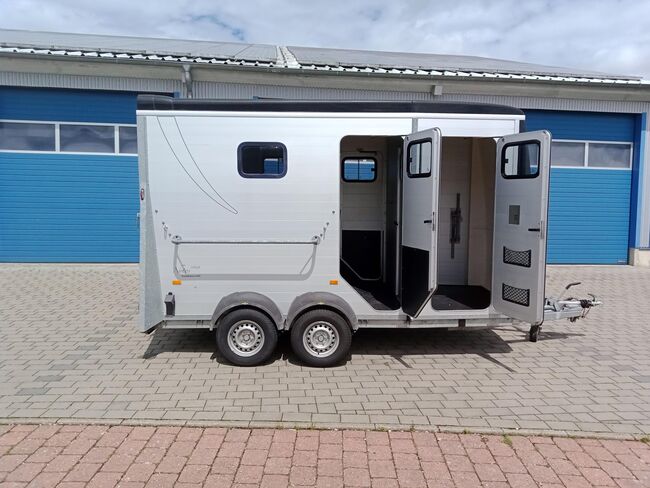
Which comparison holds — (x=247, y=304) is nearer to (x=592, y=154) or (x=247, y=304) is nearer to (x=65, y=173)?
(x=65, y=173)

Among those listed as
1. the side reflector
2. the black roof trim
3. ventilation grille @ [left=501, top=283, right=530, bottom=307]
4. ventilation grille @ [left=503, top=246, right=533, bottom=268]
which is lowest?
the side reflector

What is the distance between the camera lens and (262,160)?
16.8 feet

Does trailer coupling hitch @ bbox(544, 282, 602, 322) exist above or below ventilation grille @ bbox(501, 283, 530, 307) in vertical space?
below

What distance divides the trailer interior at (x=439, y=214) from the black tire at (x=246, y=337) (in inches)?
68.2

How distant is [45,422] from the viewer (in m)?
3.88

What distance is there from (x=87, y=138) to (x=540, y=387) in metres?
10.3

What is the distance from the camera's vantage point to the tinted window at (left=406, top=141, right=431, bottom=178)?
482 centimetres

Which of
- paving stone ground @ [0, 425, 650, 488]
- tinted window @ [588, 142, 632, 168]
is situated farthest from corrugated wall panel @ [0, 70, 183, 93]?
tinted window @ [588, 142, 632, 168]

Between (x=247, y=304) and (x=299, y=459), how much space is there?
1.97 metres

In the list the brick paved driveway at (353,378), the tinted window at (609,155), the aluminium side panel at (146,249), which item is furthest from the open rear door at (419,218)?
the tinted window at (609,155)

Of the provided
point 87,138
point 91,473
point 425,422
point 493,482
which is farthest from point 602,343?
point 87,138

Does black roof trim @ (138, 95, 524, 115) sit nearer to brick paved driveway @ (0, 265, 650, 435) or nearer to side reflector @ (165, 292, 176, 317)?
side reflector @ (165, 292, 176, 317)

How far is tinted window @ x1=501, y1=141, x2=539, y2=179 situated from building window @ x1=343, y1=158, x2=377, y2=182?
6.48ft

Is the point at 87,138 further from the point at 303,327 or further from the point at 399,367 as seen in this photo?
the point at 399,367
